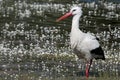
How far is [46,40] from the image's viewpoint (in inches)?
886

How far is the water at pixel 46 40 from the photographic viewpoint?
16775 mm

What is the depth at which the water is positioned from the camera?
16.8m

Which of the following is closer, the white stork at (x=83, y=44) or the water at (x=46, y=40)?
the white stork at (x=83, y=44)

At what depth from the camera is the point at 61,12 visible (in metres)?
32.8

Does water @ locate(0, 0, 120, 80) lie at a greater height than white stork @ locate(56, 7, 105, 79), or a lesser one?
lesser

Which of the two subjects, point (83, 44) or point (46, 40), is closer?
point (83, 44)

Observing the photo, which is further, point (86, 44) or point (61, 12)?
point (61, 12)

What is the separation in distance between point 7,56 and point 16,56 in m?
0.31

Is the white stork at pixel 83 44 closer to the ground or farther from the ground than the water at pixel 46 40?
farther from the ground

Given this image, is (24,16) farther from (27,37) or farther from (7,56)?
(7,56)

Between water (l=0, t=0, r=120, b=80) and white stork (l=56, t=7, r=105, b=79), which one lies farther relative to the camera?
water (l=0, t=0, r=120, b=80)

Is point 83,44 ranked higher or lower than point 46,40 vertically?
higher

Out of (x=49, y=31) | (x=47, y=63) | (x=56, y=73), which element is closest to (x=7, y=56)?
(x=47, y=63)

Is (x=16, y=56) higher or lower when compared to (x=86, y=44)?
lower
